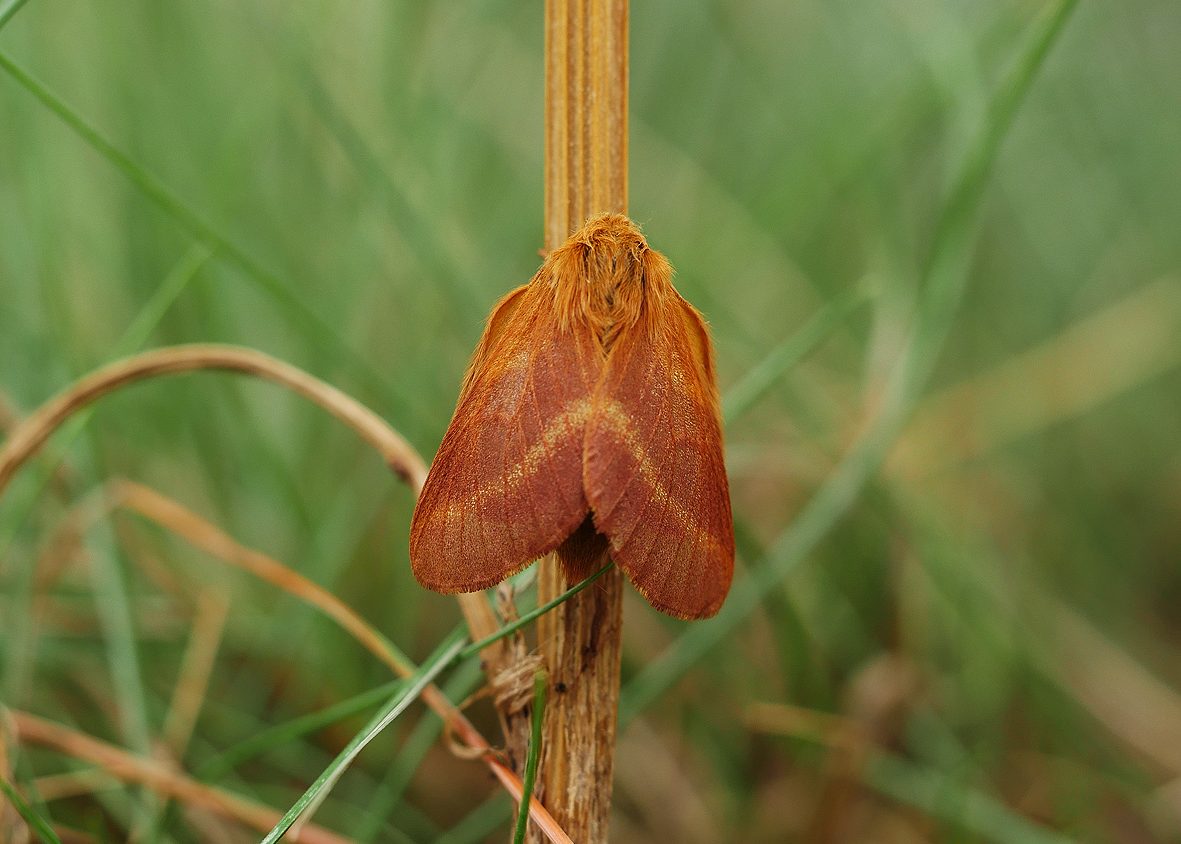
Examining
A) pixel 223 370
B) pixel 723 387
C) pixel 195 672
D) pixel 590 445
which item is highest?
pixel 723 387

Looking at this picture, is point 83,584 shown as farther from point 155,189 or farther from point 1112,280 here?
point 1112,280

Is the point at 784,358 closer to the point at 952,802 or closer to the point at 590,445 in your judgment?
the point at 590,445

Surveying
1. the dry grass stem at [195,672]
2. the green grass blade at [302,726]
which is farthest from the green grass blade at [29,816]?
the dry grass stem at [195,672]

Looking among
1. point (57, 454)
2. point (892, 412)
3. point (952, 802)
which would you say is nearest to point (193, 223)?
point (57, 454)

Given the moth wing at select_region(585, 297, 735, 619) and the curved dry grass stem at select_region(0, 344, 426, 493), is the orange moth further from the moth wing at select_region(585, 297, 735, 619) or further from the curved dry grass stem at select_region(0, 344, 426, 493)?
the curved dry grass stem at select_region(0, 344, 426, 493)

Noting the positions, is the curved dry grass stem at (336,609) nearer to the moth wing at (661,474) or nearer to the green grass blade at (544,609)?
the green grass blade at (544,609)

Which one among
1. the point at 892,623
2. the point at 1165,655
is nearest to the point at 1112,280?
the point at 1165,655

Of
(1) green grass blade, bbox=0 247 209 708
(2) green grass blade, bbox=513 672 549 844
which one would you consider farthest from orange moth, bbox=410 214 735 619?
(1) green grass blade, bbox=0 247 209 708
